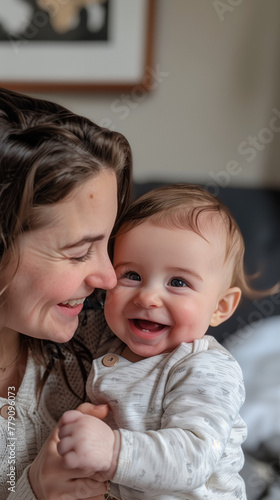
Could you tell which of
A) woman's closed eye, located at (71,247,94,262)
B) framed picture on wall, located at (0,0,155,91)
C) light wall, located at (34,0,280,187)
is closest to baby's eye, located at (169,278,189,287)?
woman's closed eye, located at (71,247,94,262)

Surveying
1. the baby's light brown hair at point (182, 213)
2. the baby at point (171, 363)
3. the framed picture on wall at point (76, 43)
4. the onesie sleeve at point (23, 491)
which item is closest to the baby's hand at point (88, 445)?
the baby at point (171, 363)

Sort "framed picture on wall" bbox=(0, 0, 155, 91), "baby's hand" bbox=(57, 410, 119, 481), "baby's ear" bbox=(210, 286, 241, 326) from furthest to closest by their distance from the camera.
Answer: "framed picture on wall" bbox=(0, 0, 155, 91) < "baby's ear" bbox=(210, 286, 241, 326) < "baby's hand" bbox=(57, 410, 119, 481)

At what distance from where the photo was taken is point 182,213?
67 cm

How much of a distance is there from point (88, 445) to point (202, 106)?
1278mm

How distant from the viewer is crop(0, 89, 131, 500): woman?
578mm

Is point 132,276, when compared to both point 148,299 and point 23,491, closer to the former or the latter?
point 148,299

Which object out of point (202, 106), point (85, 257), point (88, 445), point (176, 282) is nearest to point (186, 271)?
point (176, 282)

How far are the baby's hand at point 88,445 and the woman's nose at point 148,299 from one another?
15 centimetres

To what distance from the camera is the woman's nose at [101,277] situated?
62 cm

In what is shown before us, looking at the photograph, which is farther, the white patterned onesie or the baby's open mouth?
the baby's open mouth

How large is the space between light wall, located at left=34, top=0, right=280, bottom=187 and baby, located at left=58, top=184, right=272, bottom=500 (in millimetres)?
906

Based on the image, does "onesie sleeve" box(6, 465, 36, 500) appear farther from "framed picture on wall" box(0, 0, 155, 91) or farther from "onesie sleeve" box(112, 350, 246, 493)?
"framed picture on wall" box(0, 0, 155, 91)

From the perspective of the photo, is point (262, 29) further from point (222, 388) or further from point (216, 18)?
point (222, 388)

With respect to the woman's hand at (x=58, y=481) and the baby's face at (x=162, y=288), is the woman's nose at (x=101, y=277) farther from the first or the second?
the woman's hand at (x=58, y=481)
